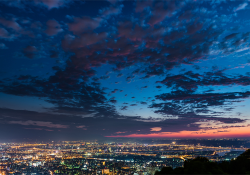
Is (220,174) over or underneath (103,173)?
over

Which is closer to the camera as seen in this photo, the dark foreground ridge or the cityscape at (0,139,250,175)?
the dark foreground ridge

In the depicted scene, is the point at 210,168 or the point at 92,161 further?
the point at 92,161

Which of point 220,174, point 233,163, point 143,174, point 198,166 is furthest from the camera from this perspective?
point 143,174

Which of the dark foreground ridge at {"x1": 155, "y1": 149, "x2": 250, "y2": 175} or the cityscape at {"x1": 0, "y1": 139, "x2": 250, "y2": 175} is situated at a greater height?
the dark foreground ridge at {"x1": 155, "y1": 149, "x2": 250, "y2": 175}

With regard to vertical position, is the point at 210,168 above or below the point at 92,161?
above

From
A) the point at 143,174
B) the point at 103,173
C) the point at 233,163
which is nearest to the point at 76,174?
the point at 103,173

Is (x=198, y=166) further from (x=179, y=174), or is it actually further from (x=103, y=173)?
(x=103, y=173)

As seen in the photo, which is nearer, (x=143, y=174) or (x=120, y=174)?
(x=143, y=174)

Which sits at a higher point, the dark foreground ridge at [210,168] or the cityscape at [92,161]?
the dark foreground ridge at [210,168]

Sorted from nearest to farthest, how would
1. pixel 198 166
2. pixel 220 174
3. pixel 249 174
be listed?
pixel 249 174
pixel 220 174
pixel 198 166

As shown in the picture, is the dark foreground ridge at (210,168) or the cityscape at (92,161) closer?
the dark foreground ridge at (210,168)
